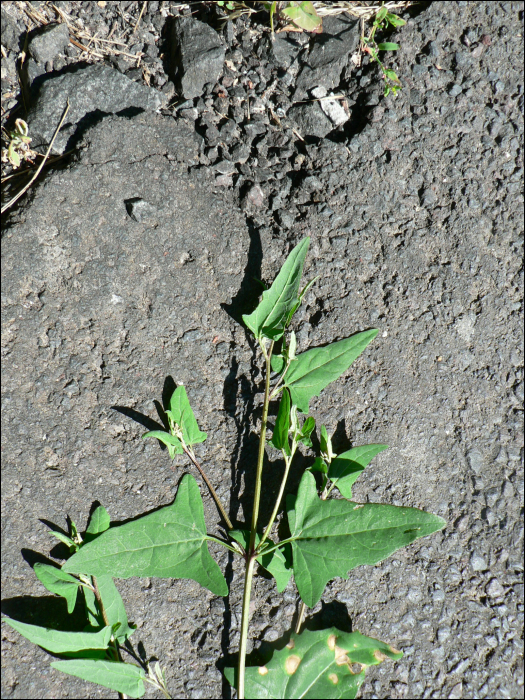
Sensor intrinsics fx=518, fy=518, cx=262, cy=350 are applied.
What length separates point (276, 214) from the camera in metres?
2.05

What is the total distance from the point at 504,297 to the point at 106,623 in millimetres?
1962

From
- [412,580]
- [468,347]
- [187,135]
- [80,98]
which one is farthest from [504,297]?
[80,98]

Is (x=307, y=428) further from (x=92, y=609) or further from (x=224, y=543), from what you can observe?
(x=92, y=609)

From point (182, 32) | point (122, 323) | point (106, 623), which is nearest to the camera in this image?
point (106, 623)

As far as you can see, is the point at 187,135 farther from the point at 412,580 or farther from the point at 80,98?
the point at 412,580

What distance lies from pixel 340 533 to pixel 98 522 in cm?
84

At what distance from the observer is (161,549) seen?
1.74m

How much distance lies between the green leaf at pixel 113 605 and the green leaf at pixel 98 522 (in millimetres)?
154

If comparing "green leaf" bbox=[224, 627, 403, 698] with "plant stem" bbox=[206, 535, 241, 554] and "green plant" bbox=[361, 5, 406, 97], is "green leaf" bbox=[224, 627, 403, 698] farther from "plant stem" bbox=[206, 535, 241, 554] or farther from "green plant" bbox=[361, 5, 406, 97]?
"green plant" bbox=[361, 5, 406, 97]

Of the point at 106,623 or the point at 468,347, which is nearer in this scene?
the point at 106,623

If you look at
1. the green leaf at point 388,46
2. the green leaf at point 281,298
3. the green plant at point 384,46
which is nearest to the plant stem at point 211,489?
the green leaf at point 281,298

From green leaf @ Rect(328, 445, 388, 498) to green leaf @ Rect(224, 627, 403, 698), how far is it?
0.49m

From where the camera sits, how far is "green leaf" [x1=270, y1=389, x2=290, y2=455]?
1812 millimetres

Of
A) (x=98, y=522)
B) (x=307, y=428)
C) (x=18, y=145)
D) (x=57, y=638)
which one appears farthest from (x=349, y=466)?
(x=18, y=145)
